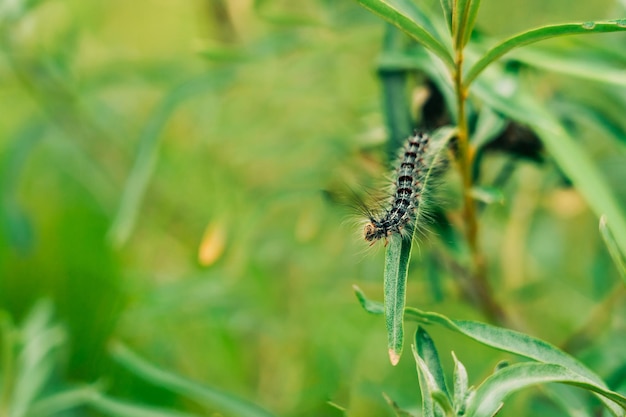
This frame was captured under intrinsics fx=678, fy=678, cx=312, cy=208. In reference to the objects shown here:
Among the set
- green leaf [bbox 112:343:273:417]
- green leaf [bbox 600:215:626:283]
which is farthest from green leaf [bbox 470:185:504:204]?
green leaf [bbox 112:343:273:417]

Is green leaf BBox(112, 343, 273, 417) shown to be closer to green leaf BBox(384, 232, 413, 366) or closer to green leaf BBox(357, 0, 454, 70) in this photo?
green leaf BBox(384, 232, 413, 366)

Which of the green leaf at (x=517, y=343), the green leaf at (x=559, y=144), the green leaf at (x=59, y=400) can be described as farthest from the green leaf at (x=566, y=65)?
the green leaf at (x=59, y=400)

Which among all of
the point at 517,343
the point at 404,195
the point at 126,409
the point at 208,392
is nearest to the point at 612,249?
the point at 517,343

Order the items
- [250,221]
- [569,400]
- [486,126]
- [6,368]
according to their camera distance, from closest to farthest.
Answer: [569,400] → [486,126] → [6,368] → [250,221]

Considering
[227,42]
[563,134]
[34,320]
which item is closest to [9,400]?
[34,320]

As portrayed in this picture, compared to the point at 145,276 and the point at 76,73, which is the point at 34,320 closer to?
the point at 145,276

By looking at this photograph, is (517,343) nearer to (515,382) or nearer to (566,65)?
(515,382)

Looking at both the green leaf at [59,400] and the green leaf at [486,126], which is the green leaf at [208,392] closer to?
the green leaf at [59,400]
